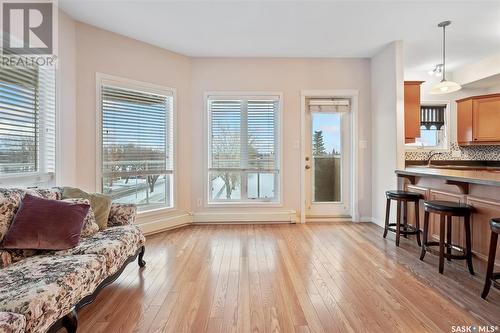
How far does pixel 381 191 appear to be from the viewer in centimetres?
430

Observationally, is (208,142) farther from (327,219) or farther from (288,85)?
(327,219)

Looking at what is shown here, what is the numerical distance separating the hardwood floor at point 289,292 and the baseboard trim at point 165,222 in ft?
1.91

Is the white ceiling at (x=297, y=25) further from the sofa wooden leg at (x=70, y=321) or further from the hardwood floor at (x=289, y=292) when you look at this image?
the sofa wooden leg at (x=70, y=321)

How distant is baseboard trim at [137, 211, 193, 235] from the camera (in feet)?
13.0

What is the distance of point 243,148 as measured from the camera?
4.61 meters

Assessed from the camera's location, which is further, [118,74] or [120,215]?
[118,74]

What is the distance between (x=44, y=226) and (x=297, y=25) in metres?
3.43

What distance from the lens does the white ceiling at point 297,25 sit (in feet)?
9.99

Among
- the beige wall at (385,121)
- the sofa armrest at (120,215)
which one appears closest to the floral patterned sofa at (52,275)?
the sofa armrest at (120,215)

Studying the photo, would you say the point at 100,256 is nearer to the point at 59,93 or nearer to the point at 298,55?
the point at 59,93

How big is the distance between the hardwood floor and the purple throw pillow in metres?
0.56

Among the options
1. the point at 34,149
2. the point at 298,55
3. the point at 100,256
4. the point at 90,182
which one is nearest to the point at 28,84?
the point at 34,149

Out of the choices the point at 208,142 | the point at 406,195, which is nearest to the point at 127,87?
the point at 208,142

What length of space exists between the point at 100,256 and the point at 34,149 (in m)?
1.73
